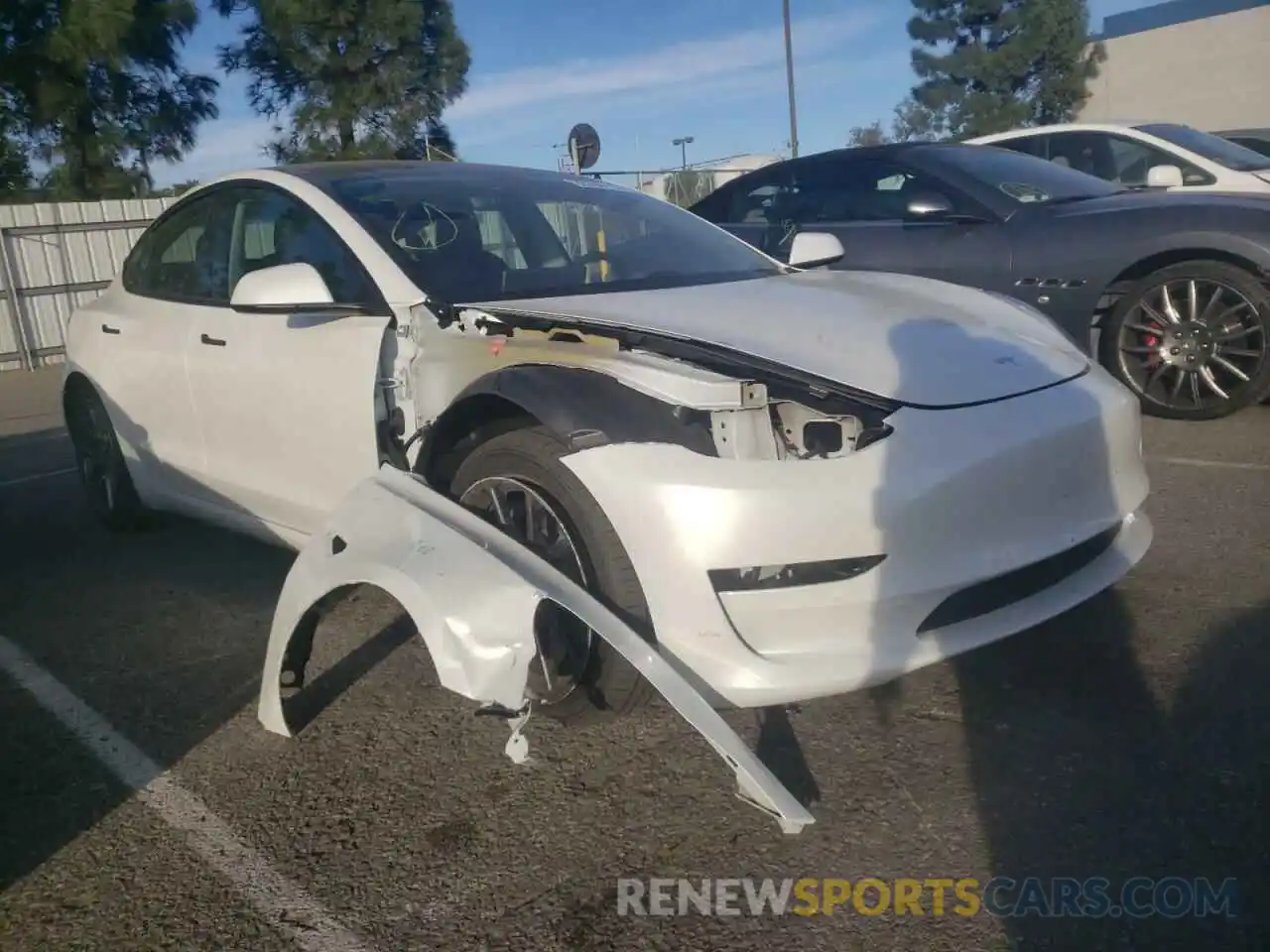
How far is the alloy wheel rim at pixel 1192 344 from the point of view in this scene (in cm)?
541

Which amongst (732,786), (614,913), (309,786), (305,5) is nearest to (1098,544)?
(732,786)

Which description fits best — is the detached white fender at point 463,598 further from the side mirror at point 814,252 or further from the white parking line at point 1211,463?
the white parking line at point 1211,463

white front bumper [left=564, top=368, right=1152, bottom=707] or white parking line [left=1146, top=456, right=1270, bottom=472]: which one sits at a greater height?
white front bumper [left=564, top=368, right=1152, bottom=707]

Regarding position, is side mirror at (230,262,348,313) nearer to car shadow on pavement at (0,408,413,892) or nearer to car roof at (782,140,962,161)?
car shadow on pavement at (0,408,413,892)

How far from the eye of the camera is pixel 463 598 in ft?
7.82

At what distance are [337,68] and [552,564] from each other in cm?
2736

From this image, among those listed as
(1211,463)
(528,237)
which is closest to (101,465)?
(528,237)

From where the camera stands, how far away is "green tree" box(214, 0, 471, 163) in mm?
26562

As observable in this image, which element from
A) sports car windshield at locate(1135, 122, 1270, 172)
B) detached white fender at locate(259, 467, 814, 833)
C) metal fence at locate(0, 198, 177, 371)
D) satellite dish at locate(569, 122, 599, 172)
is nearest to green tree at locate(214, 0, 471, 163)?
metal fence at locate(0, 198, 177, 371)

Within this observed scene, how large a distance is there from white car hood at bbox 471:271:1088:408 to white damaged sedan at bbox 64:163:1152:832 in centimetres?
1

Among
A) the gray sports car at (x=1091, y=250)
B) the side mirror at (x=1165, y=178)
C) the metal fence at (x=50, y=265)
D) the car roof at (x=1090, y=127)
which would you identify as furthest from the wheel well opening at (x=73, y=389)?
the metal fence at (x=50, y=265)

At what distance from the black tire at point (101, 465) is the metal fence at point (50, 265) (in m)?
8.93

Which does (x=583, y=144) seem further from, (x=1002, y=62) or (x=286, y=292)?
(x=1002, y=62)

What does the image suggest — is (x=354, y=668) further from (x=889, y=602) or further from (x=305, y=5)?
(x=305, y=5)
